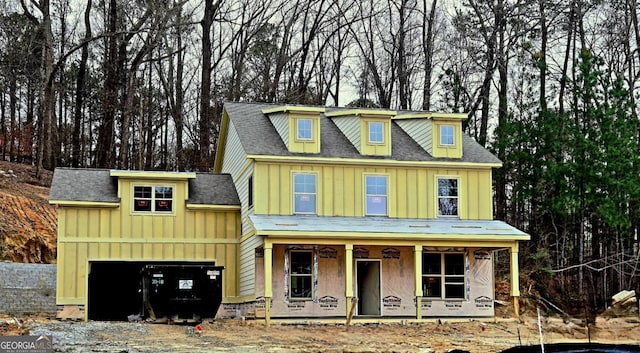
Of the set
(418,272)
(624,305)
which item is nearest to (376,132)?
(418,272)

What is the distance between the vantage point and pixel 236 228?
2888cm

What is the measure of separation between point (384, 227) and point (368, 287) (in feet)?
8.88

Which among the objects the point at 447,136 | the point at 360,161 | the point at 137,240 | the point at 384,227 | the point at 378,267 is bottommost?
the point at 378,267

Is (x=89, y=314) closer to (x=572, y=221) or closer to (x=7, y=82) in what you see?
(x=572, y=221)

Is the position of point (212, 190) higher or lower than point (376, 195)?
higher

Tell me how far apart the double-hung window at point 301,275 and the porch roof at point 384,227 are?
1.19 meters

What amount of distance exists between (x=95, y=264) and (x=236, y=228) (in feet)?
15.1

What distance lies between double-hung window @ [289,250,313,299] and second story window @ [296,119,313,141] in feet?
12.0

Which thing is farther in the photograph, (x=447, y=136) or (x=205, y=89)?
(x=205, y=89)

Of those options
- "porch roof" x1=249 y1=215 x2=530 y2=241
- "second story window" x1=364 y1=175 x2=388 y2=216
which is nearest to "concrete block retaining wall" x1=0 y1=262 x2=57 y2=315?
"porch roof" x1=249 y1=215 x2=530 y2=241

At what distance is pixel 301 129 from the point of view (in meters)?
28.1

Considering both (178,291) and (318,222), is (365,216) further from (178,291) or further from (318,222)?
(178,291)

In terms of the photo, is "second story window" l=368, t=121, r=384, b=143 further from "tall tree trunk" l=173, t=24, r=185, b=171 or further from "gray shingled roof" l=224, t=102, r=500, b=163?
"tall tree trunk" l=173, t=24, r=185, b=171

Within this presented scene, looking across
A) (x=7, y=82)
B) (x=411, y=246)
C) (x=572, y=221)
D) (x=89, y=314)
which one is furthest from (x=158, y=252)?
(x=7, y=82)
